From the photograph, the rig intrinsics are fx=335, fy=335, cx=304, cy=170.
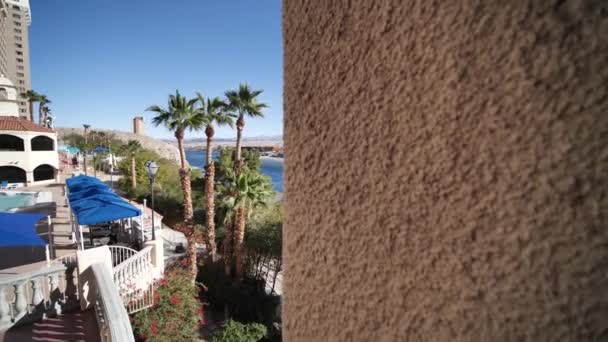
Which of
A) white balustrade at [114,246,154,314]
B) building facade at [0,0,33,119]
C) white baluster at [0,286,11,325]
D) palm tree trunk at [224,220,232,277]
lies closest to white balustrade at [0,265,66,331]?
white baluster at [0,286,11,325]

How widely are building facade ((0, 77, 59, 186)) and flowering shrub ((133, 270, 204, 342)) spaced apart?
2605 cm

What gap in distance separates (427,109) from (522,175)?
15 cm

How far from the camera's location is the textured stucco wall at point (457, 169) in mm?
342

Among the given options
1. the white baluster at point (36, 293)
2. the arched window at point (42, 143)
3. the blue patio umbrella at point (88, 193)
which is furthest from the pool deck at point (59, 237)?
the arched window at point (42, 143)

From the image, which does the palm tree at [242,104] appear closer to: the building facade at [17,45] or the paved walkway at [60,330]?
the paved walkway at [60,330]

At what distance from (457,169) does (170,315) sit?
957 cm

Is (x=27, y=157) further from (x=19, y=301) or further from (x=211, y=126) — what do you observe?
(x=19, y=301)

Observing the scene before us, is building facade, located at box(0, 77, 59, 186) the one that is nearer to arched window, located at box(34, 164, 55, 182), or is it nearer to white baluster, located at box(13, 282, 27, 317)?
arched window, located at box(34, 164, 55, 182)

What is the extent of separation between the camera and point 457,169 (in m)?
0.44

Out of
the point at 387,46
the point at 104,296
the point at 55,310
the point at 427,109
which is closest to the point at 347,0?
the point at 387,46

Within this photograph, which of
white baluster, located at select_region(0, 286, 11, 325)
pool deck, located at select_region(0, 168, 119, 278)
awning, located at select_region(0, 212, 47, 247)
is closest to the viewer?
white baluster, located at select_region(0, 286, 11, 325)

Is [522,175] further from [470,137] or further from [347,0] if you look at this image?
[347,0]

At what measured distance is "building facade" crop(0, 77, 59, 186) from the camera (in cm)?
2780

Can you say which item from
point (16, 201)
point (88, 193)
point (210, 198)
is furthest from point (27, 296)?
point (16, 201)
